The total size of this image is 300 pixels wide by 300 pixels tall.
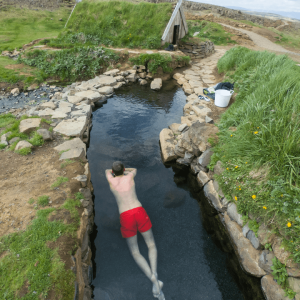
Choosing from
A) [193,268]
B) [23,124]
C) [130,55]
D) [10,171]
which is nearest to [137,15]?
[130,55]

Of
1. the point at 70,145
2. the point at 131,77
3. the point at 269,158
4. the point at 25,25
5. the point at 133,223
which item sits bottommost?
the point at 133,223

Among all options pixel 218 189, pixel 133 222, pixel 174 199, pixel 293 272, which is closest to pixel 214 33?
pixel 218 189

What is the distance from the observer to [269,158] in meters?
3.91

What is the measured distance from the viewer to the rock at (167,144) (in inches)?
252

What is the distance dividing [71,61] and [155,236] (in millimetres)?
11874

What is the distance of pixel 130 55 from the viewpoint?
12688mm

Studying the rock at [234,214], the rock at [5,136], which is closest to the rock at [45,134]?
the rock at [5,136]

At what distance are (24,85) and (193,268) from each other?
39.9 feet

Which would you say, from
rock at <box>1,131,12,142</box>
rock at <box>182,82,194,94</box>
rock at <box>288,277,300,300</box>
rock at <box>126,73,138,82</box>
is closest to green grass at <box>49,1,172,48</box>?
rock at <box>126,73,138,82</box>

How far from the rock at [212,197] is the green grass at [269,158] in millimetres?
458

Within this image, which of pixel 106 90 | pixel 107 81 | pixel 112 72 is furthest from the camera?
pixel 112 72

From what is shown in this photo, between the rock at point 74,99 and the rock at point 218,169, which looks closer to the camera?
the rock at point 218,169

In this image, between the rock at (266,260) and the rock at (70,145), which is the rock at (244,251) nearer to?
the rock at (266,260)

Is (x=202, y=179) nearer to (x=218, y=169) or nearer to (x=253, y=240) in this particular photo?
(x=218, y=169)
